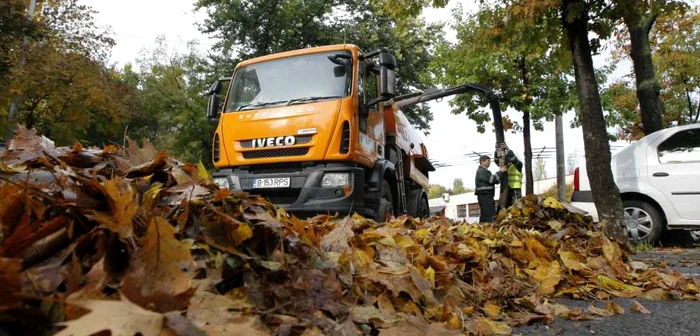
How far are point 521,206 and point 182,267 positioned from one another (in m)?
4.40

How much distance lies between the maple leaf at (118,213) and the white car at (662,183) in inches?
289

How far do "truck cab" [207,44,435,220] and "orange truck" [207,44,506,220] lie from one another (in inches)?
0.5

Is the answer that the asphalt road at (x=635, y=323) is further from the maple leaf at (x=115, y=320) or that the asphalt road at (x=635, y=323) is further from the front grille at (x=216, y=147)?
the front grille at (x=216, y=147)

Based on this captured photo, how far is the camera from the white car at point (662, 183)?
7.13 meters

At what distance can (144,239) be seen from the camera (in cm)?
108

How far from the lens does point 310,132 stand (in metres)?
5.95

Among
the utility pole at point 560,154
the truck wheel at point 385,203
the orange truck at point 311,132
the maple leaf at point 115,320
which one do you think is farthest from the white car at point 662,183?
the utility pole at point 560,154

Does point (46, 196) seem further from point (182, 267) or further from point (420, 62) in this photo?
point (420, 62)

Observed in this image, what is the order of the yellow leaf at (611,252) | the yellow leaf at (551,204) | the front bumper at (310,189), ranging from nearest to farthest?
the yellow leaf at (611,252)
the yellow leaf at (551,204)
the front bumper at (310,189)

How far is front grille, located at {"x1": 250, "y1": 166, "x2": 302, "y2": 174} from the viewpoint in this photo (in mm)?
6070

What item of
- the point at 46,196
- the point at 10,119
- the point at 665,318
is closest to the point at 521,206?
the point at 665,318

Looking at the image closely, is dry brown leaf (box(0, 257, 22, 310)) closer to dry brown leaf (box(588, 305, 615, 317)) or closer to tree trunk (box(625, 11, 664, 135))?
dry brown leaf (box(588, 305, 615, 317))

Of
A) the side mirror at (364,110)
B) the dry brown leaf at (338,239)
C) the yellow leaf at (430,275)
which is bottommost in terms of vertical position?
the yellow leaf at (430,275)

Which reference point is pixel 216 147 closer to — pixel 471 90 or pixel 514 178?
pixel 471 90
